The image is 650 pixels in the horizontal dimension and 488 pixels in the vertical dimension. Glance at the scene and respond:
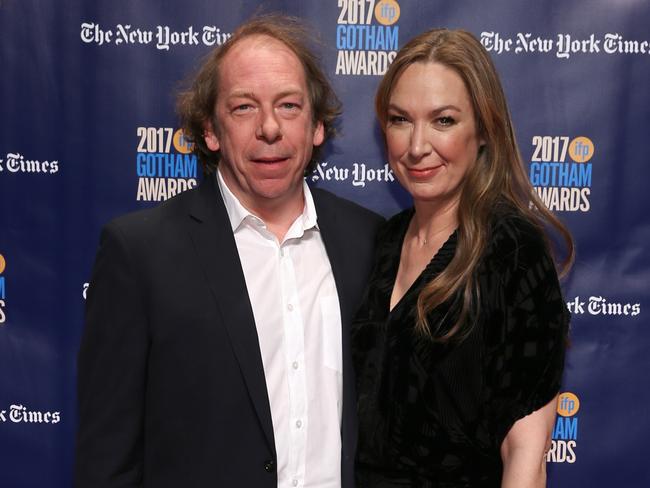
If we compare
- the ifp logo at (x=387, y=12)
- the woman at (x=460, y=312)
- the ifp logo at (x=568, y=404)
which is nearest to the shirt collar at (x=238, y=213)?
the woman at (x=460, y=312)

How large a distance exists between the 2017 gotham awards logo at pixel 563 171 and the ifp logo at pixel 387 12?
693 mm

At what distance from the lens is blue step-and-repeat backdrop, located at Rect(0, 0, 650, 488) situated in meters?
2.50

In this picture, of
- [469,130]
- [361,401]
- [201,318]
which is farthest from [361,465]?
[469,130]

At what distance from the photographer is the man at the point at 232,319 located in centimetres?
180

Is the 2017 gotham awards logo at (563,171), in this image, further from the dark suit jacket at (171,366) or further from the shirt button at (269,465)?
the shirt button at (269,465)

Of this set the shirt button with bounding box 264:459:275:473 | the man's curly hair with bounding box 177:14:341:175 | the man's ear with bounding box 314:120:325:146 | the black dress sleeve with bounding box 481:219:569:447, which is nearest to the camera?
the black dress sleeve with bounding box 481:219:569:447

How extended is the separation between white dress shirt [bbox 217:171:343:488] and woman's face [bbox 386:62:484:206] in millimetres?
391

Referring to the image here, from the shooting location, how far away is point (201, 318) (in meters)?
1.80

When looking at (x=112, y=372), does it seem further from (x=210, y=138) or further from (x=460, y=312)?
(x=460, y=312)

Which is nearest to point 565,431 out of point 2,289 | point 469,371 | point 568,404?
point 568,404

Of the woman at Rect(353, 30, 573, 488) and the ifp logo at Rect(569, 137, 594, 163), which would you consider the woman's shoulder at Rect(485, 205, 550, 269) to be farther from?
the ifp logo at Rect(569, 137, 594, 163)

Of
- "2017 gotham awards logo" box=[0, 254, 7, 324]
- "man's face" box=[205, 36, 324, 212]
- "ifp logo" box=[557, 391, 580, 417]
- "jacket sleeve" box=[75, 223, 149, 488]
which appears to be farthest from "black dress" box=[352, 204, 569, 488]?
"2017 gotham awards logo" box=[0, 254, 7, 324]

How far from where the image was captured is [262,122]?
1.90m

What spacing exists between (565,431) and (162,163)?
1873mm
